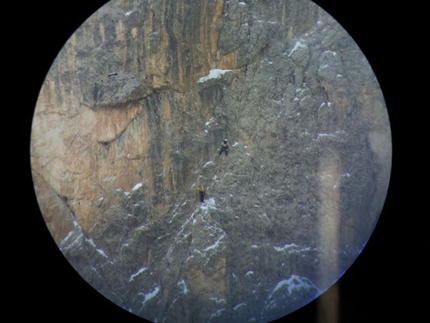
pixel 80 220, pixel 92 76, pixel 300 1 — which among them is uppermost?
pixel 300 1

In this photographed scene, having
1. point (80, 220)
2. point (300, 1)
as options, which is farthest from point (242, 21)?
point (80, 220)

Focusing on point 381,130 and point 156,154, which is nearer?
point 381,130

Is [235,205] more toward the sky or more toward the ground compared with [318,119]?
more toward the ground

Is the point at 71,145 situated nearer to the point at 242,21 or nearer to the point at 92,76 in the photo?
the point at 92,76

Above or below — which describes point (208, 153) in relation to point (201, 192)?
above

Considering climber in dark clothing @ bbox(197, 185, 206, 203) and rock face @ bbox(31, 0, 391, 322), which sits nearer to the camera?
rock face @ bbox(31, 0, 391, 322)

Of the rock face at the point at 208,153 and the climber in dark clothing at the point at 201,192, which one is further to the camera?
→ the climber in dark clothing at the point at 201,192

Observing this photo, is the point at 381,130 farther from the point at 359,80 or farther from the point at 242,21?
the point at 242,21
